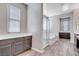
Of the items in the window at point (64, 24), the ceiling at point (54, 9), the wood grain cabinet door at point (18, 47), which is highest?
the ceiling at point (54, 9)

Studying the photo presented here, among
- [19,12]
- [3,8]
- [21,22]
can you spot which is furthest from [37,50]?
[3,8]

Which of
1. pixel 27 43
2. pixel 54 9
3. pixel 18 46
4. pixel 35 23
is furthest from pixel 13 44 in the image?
pixel 54 9

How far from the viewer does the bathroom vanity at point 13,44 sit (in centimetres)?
213

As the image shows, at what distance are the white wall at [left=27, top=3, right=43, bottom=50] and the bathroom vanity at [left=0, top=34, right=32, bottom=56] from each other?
24cm

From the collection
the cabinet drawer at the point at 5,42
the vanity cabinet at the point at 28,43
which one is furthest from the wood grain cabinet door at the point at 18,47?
the cabinet drawer at the point at 5,42

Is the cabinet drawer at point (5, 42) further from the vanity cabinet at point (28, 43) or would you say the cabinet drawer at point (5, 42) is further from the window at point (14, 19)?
the vanity cabinet at point (28, 43)

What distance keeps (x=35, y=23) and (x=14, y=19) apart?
86 cm

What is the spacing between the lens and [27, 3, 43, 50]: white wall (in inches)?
124

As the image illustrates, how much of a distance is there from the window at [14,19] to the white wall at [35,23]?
54 centimetres

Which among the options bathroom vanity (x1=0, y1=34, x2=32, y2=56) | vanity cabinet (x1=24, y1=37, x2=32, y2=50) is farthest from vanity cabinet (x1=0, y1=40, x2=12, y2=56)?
vanity cabinet (x1=24, y1=37, x2=32, y2=50)

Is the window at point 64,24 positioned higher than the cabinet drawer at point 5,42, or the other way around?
the window at point 64,24

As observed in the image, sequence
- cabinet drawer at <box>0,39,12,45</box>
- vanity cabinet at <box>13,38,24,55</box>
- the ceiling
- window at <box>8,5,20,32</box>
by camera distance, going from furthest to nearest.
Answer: the ceiling < window at <box>8,5,20,32</box> < vanity cabinet at <box>13,38,24,55</box> < cabinet drawer at <box>0,39,12,45</box>

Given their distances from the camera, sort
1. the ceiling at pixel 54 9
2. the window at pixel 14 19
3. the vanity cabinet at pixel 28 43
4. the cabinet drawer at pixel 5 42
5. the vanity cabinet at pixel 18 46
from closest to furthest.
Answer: the cabinet drawer at pixel 5 42 → the vanity cabinet at pixel 18 46 → the window at pixel 14 19 → the ceiling at pixel 54 9 → the vanity cabinet at pixel 28 43

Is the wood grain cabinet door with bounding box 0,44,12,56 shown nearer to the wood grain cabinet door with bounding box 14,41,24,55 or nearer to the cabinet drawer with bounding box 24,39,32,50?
the wood grain cabinet door with bounding box 14,41,24,55
